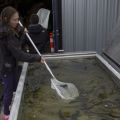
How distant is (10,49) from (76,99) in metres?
1.09

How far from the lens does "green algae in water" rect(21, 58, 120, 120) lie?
3.82 metres

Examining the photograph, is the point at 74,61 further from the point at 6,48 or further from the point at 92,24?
the point at 92,24

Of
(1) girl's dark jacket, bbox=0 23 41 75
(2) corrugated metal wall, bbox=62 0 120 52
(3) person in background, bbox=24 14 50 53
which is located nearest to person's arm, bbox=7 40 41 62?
(1) girl's dark jacket, bbox=0 23 41 75

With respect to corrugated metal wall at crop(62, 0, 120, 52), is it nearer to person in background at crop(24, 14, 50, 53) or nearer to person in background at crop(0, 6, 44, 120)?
person in background at crop(24, 14, 50, 53)

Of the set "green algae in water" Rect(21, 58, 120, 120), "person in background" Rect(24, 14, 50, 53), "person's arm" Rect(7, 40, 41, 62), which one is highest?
"person's arm" Rect(7, 40, 41, 62)

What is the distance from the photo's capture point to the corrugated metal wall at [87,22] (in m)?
8.11

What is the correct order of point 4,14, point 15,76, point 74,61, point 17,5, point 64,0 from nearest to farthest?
point 4,14, point 15,76, point 74,61, point 64,0, point 17,5

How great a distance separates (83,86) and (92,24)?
3.72m

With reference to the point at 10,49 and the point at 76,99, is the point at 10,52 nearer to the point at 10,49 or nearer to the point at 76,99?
the point at 10,49

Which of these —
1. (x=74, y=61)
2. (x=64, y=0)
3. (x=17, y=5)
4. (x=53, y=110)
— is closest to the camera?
(x=53, y=110)

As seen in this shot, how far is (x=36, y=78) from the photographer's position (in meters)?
5.06

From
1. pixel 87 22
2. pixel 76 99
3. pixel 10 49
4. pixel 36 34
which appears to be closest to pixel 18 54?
pixel 10 49

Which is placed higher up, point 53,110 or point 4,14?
point 4,14

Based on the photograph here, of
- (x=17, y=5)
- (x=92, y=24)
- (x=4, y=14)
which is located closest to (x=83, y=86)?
(x=4, y=14)
